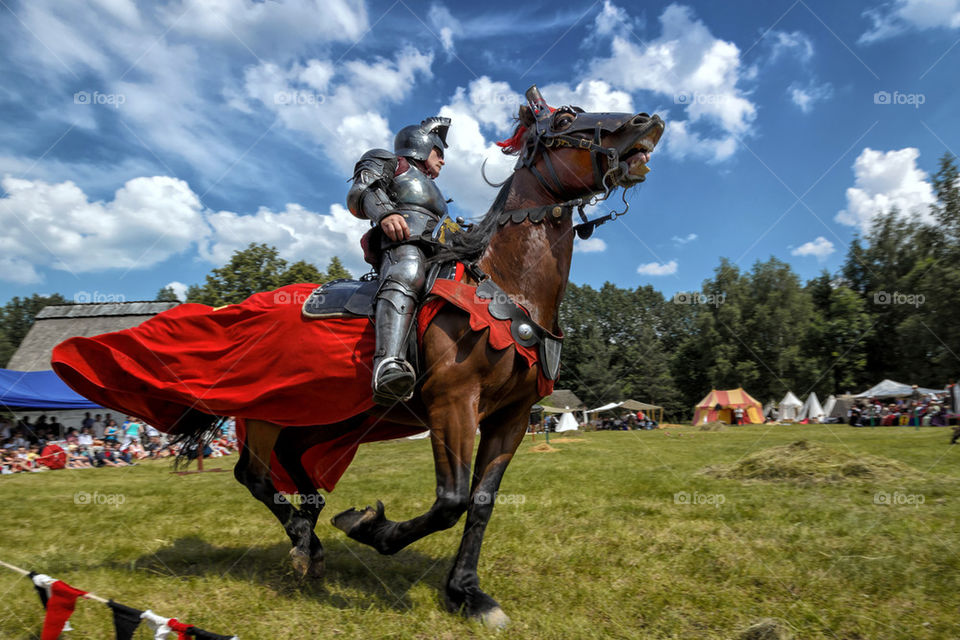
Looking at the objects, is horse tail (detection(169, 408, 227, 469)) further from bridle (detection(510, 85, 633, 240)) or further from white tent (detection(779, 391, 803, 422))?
white tent (detection(779, 391, 803, 422))

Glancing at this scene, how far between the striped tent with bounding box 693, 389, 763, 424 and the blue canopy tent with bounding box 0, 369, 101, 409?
45249 millimetres

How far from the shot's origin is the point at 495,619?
3.77 metres

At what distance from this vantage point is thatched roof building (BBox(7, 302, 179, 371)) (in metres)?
31.6

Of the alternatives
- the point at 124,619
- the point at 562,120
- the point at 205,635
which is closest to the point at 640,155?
the point at 562,120

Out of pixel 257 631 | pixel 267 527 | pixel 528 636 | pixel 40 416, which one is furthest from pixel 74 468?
pixel 528 636

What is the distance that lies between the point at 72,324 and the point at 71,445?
18.7 metres

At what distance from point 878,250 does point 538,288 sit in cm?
6678

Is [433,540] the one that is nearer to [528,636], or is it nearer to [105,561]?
[528,636]

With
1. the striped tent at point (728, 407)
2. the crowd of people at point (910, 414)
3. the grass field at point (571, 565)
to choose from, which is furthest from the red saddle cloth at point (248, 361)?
the striped tent at point (728, 407)

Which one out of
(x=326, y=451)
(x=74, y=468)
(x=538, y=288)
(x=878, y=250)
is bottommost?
(x=74, y=468)

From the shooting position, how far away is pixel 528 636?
139 inches

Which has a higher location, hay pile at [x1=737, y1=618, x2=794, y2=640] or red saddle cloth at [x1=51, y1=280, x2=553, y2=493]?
red saddle cloth at [x1=51, y1=280, x2=553, y2=493]

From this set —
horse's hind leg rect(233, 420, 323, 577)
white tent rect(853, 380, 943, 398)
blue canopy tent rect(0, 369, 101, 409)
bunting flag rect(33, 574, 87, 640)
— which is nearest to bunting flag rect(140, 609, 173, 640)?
bunting flag rect(33, 574, 87, 640)

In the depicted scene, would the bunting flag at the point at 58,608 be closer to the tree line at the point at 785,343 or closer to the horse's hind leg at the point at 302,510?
the horse's hind leg at the point at 302,510
